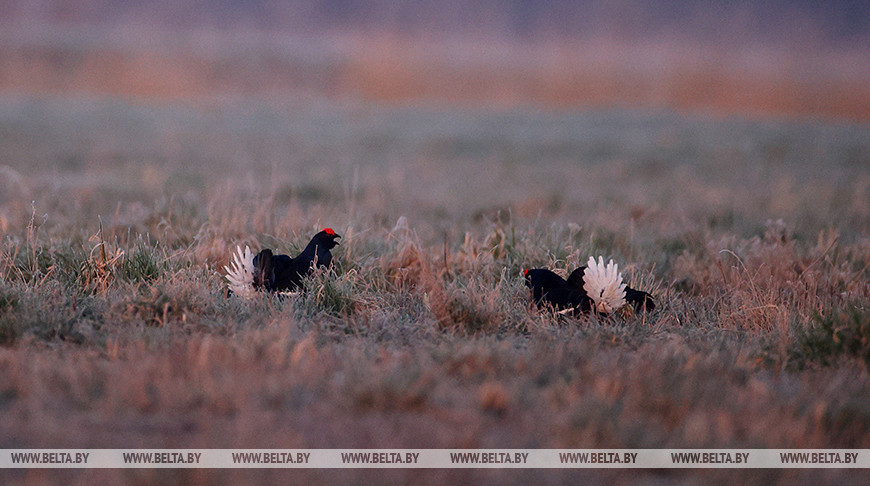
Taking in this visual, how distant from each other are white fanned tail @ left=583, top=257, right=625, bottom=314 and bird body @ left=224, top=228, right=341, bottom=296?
1.75m

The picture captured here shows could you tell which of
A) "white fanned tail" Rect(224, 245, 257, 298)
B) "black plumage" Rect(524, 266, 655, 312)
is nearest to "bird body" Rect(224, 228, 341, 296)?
"white fanned tail" Rect(224, 245, 257, 298)

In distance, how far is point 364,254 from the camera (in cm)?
Result: 573

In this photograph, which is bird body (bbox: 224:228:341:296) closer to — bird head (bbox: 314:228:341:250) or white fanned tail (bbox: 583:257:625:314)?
bird head (bbox: 314:228:341:250)

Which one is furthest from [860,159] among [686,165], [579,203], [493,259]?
[493,259]

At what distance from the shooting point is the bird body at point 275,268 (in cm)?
471

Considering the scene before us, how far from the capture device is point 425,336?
427 cm

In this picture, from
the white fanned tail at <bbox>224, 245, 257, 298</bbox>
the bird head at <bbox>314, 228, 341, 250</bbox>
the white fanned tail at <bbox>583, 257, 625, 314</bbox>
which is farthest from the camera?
the bird head at <bbox>314, 228, 341, 250</bbox>

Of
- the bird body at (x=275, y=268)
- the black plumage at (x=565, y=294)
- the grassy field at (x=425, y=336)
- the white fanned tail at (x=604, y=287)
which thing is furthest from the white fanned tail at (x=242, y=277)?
the white fanned tail at (x=604, y=287)

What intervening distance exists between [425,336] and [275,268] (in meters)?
1.24

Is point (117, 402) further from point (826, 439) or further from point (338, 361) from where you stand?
point (826, 439)

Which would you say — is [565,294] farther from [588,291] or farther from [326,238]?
[326,238]

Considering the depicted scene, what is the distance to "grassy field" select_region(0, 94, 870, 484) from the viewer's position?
2885 mm

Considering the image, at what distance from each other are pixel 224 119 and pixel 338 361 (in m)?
17.7

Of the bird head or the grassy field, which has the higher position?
the bird head
